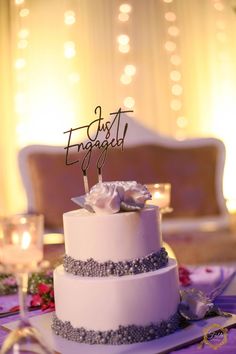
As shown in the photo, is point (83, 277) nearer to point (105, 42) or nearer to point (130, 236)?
point (130, 236)

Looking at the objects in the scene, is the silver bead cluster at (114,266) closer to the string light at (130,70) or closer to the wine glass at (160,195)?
the wine glass at (160,195)

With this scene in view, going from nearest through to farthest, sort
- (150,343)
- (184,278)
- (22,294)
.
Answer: (22,294) < (150,343) < (184,278)

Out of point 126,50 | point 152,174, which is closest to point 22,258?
point 152,174

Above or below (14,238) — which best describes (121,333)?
below

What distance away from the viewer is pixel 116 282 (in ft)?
5.57

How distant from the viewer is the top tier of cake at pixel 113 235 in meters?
1.75

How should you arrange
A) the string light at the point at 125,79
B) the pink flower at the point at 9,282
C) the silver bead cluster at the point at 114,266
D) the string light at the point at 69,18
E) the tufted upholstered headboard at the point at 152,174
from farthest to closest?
the string light at the point at 125,79 → the string light at the point at 69,18 → the tufted upholstered headboard at the point at 152,174 → the pink flower at the point at 9,282 → the silver bead cluster at the point at 114,266

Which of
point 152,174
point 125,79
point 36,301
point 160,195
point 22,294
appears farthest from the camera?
point 125,79

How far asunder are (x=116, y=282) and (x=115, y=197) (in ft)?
0.93

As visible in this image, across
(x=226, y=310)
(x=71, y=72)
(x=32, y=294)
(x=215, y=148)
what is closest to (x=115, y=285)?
(x=226, y=310)

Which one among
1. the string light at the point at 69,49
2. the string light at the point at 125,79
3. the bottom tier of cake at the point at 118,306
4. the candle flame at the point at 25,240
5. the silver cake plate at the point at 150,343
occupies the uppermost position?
the string light at the point at 69,49

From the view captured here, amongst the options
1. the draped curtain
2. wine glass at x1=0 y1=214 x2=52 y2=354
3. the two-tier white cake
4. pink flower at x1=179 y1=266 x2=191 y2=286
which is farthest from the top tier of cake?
the draped curtain
